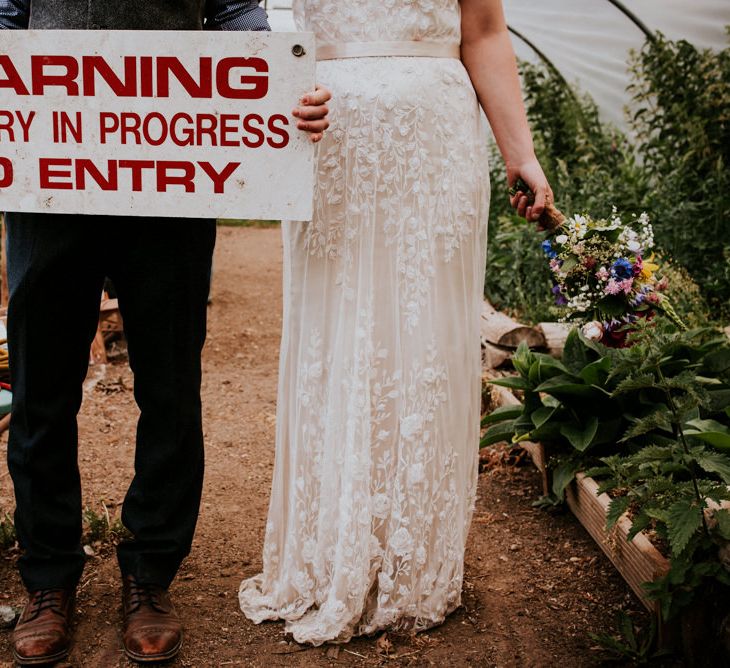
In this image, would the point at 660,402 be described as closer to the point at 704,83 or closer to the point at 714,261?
the point at 714,261

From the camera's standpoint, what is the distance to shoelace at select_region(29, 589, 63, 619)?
7.89 ft

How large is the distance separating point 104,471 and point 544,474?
1.88 meters

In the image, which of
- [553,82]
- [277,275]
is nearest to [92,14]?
[553,82]

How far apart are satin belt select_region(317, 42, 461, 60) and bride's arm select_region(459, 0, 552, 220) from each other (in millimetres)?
116

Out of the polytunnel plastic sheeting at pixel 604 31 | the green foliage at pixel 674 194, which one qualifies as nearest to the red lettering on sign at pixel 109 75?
the green foliage at pixel 674 194

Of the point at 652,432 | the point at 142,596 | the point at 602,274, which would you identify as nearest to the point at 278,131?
the point at 602,274

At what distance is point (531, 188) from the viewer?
2402 millimetres

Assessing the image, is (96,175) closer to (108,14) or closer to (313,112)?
(108,14)

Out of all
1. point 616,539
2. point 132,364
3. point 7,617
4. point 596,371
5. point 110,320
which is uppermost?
point 132,364

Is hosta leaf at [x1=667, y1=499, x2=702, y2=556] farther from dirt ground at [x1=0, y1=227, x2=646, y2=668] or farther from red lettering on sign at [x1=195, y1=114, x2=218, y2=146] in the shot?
red lettering on sign at [x1=195, y1=114, x2=218, y2=146]

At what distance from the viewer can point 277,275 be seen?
9.18 metres

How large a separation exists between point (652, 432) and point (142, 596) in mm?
1683

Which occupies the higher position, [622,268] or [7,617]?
[622,268]

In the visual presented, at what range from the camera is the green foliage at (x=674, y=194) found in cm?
530
